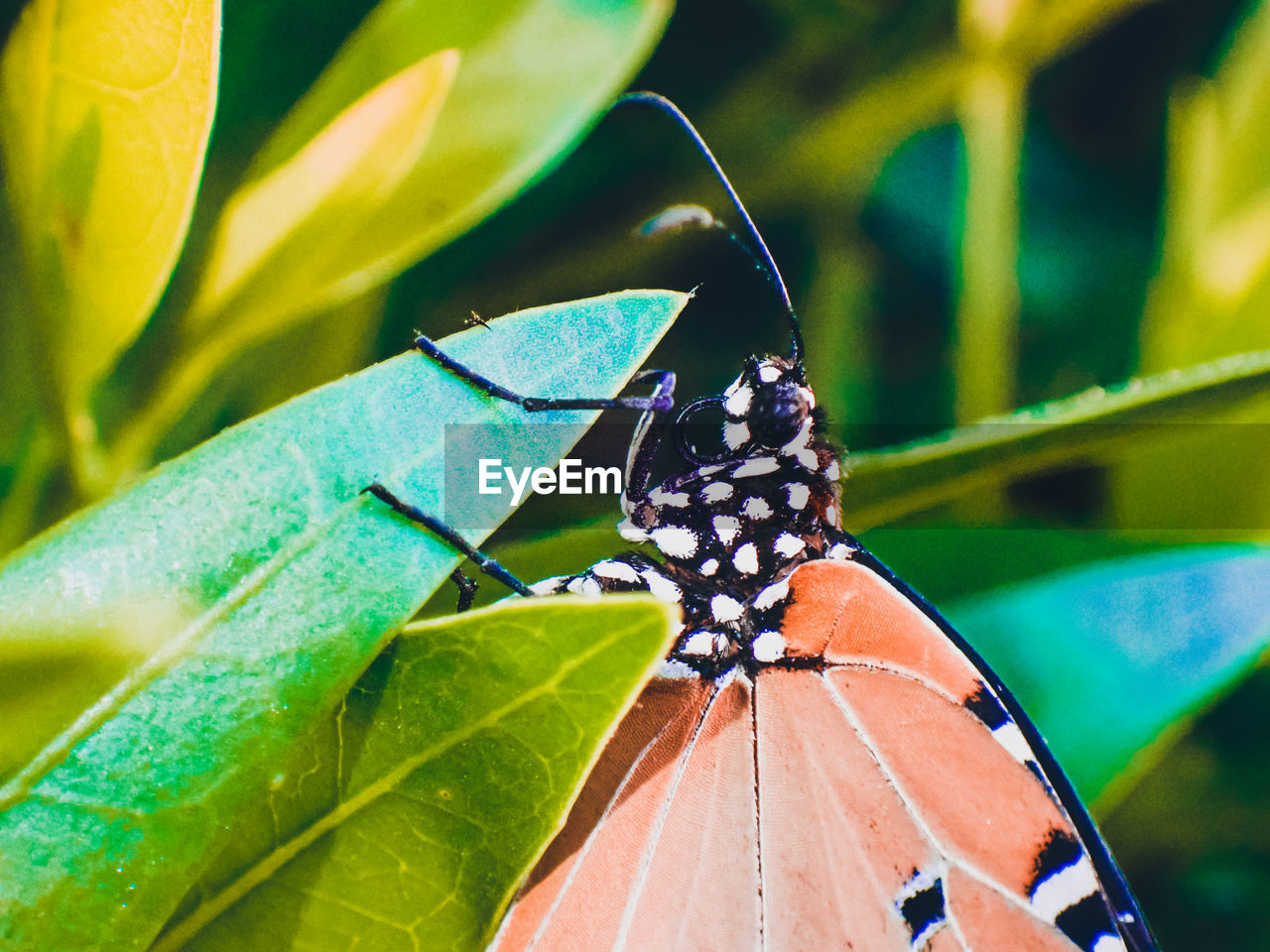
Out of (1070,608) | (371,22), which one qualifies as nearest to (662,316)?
(371,22)

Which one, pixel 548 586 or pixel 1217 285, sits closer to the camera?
pixel 548 586

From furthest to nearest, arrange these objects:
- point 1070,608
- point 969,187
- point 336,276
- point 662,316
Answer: point 969,187
point 1070,608
point 336,276
point 662,316

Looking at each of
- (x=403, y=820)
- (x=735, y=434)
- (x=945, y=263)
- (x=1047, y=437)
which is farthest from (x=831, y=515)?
(x=945, y=263)

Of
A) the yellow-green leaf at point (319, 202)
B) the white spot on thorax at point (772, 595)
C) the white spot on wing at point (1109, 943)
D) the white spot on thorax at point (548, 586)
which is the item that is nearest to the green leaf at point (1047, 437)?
the white spot on thorax at point (772, 595)

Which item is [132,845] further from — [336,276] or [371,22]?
[371,22]

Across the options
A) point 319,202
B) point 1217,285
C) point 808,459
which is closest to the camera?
point 319,202

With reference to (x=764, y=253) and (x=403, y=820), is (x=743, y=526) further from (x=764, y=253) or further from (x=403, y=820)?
(x=403, y=820)
